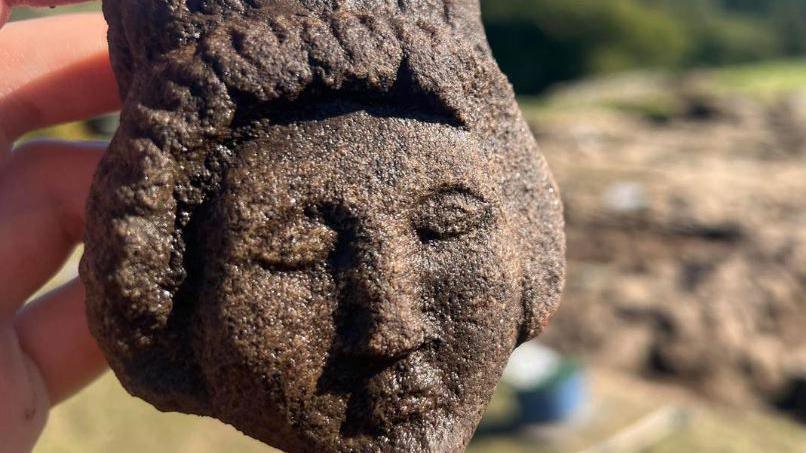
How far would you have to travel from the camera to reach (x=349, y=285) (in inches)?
53.3

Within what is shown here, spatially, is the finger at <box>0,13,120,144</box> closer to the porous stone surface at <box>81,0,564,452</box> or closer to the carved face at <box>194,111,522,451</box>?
the porous stone surface at <box>81,0,564,452</box>

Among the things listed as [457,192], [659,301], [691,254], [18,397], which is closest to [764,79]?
[691,254]

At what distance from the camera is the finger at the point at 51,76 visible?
5.95 feet

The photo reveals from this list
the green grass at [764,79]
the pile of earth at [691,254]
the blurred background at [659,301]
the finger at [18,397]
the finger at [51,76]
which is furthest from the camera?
the green grass at [764,79]

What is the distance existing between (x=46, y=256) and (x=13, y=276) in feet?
0.27

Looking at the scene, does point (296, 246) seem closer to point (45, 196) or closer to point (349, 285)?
point (349, 285)

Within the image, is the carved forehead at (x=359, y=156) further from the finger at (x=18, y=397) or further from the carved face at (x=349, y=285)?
the finger at (x=18, y=397)

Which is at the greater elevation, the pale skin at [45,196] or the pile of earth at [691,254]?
the pale skin at [45,196]

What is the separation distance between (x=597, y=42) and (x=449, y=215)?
12288mm

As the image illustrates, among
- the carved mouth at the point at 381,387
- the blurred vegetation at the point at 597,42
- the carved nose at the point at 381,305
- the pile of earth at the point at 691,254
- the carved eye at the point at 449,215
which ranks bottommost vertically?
the blurred vegetation at the point at 597,42

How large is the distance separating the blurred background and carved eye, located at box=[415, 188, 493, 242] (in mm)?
2028

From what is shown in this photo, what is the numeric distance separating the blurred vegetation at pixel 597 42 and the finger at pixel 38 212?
11266mm

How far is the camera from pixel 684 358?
4.30 metres

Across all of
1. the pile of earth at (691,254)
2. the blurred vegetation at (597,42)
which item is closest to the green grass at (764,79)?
the blurred vegetation at (597,42)
